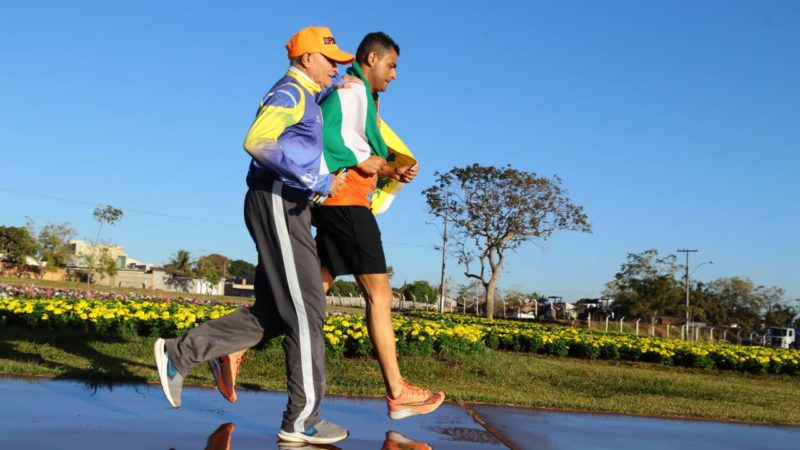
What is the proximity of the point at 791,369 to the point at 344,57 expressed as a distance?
14260 mm

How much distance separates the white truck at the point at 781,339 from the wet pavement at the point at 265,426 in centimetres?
4936

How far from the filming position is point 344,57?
11.0 feet

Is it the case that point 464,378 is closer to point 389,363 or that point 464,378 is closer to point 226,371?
point 389,363

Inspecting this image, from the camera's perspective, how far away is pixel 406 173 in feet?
12.4

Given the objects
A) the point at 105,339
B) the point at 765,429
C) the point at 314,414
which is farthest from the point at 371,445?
the point at 105,339

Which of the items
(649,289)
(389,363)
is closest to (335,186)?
(389,363)

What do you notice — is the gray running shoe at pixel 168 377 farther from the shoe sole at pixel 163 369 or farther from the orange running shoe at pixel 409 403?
the orange running shoe at pixel 409 403

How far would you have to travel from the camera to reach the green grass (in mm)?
5121

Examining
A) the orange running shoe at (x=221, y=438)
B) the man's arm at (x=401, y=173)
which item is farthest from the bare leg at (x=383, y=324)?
the orange running shoe at (x=221, y=438)

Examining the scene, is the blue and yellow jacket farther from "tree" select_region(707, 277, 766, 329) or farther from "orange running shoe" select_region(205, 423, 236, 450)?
"tree" select_region(707, 277, 766, 329)

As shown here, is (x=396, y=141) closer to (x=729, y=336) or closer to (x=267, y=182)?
(x=267, y=182)

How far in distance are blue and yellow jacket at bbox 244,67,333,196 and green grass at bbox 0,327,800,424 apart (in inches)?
81.8

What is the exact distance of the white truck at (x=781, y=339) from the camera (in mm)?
49978

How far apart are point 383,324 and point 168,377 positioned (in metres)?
0.95
